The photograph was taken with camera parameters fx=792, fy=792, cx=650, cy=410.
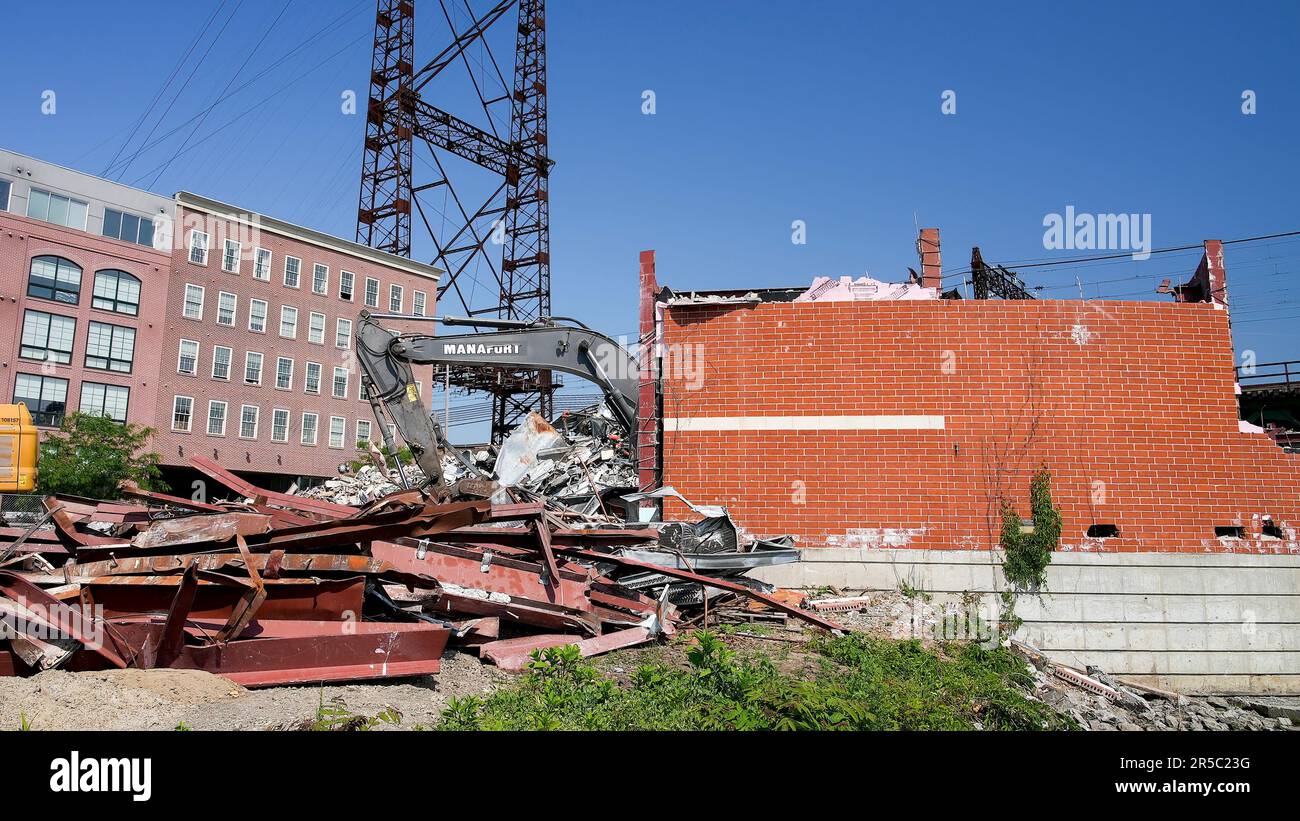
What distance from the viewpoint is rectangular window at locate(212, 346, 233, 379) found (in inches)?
1463

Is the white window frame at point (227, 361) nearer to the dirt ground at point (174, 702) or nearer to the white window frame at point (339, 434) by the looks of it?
the white window frame at point (339, 434)

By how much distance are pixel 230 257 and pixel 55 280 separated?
7062 millimetres

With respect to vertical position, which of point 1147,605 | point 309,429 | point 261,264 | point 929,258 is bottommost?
point 1147,605

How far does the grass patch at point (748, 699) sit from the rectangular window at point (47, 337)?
34.6 m

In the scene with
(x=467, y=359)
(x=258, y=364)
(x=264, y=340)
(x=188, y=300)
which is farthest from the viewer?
(x=264, y=340)

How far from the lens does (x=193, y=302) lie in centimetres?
3656

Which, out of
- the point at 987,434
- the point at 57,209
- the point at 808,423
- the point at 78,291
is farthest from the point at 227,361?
the point at 987,434

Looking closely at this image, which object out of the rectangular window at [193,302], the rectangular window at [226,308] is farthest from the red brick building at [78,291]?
the rectangular window at [226,308]

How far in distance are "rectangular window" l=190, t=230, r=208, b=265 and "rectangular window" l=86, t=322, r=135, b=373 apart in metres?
4.31

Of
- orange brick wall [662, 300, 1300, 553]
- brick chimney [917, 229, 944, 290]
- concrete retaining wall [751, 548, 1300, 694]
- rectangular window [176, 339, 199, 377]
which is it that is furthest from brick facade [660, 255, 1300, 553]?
rectangular window [176, 339, 199, 377]

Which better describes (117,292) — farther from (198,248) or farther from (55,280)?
(198,248)
